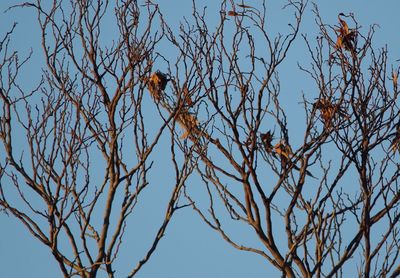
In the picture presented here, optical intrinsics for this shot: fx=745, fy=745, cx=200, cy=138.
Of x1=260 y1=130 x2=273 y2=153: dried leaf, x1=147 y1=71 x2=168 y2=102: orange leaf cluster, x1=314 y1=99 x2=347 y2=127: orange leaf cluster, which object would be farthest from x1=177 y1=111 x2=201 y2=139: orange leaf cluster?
x1=314 y1=99 x2=347 y2=127: orange leaf cluster

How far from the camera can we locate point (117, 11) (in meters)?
4.76

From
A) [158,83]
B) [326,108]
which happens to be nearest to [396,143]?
[326,108]

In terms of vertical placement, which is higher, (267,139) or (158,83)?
(158,83)

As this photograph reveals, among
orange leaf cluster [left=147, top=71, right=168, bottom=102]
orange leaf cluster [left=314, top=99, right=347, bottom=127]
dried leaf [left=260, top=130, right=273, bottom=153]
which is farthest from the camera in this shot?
orange leaf cluster [left=147, top=71, right=168, bottom=102]

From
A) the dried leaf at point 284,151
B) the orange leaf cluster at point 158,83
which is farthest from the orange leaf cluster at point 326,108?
the orange leaf cluster at point 158,83

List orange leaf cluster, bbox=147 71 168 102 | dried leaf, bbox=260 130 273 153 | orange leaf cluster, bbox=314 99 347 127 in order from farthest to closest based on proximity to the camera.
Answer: orange leaf cluster, bbox=147 71 168 102 → dried leaf, bbox=260 130 273 153 → orange leaf cluster, bbox=314 99 347 127

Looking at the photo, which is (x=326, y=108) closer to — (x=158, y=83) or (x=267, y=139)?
(x=267, y=139)

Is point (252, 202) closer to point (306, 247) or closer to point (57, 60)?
point (306, 247)

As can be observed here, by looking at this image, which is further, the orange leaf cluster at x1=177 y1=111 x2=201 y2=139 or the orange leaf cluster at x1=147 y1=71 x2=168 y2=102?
the orange leaf cluster at x1=147 y1=71 x2=168 y2=102

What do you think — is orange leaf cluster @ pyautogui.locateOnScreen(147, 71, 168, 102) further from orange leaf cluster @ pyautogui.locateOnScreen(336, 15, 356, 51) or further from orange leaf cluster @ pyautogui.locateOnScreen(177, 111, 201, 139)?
orange leaf cluster @ pyautogui.locateOnScreen(336, 15, 356, 51)

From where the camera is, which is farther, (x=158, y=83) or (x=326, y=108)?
(x=158, y=83)

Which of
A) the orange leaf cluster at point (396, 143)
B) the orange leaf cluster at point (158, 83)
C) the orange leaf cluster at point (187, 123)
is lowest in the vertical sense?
the orange leaf cluster at point (396, 143)

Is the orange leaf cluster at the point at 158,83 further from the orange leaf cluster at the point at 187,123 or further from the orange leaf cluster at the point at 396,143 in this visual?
the orange leaf cluster at the point at 396,143

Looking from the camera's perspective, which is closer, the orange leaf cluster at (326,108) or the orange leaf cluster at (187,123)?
the orange leaf cluster at (326,108)
